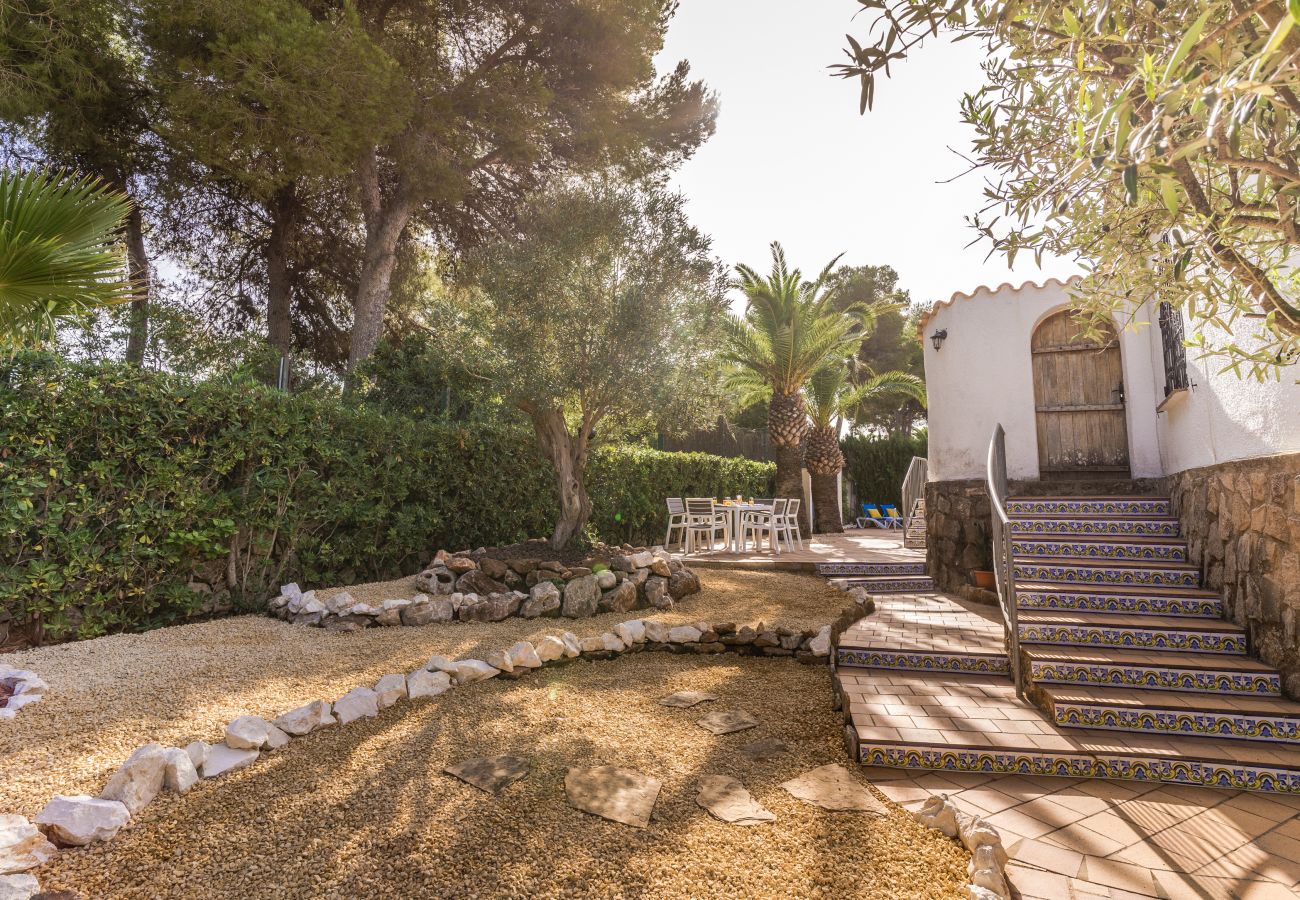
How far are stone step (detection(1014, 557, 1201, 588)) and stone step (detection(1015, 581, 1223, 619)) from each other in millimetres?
128

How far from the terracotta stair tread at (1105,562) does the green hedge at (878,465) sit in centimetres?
1375

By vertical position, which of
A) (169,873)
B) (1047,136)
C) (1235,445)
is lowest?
(169,873)

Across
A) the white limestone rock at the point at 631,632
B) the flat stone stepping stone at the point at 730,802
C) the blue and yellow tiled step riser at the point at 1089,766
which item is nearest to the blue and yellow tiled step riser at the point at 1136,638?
the blue and yellow tiled step riser at the point at 1089,766

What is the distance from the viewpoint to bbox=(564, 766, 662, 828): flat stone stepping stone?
2241 millimetres

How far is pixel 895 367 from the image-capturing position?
A: 79.6 feet

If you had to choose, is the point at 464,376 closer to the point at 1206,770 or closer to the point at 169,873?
the point at 169,873

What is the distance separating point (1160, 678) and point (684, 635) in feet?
9.46

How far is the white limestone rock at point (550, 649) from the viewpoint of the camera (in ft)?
13.6

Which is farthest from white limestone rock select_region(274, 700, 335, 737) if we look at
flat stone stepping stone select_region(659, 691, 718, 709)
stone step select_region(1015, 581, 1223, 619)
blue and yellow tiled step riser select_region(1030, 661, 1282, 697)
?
stone step select_region(1015, 581, 1223, 619)

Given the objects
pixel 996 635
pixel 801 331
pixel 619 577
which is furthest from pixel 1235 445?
pixel 801 331

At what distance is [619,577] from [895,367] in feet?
70.4

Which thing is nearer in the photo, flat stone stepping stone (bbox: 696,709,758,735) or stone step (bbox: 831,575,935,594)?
flat stone stepping stone (bbox: 696,709,758,735)

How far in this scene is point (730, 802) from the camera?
237 cm

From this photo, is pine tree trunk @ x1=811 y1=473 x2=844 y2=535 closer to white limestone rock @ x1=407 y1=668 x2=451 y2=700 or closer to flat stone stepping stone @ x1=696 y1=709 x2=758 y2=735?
flat stone stepping stone @ x1=696 y1=709 x2=758 y2=735
